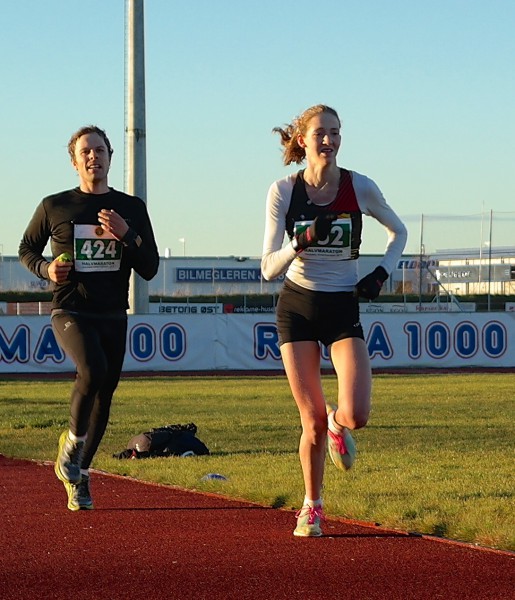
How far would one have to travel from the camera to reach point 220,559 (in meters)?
6.60

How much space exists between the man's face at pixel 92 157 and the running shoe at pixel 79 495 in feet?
6.44

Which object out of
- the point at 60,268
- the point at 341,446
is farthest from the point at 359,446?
the point at 341,446

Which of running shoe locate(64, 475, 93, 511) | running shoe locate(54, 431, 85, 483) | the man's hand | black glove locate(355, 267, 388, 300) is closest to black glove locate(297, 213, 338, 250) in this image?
black glove locate(355, 267, 388, 300)

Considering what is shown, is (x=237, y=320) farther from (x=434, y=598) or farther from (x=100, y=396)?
(x=434, y=598)

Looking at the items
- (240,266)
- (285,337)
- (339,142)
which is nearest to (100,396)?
(285,337)

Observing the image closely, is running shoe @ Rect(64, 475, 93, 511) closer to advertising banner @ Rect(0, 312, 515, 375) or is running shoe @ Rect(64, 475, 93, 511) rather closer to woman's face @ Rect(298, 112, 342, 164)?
woman's face @ Rect(298, 112, 342, 164)

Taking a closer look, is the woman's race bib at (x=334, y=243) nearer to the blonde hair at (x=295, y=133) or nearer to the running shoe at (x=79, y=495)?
the blonde hair at (x=295, y=133)

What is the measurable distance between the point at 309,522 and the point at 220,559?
2.77 ft

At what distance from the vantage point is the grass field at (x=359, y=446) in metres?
8.24

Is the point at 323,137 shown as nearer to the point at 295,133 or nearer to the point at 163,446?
the point at 295,133

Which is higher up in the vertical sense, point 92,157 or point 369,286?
point 92,157

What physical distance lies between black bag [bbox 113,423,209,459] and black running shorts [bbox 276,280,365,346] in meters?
5.15

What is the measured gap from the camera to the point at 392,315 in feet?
107

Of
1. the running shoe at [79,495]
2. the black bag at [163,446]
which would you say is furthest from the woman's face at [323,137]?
the black bag at [163,446]
